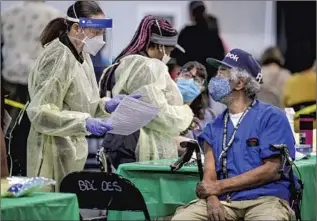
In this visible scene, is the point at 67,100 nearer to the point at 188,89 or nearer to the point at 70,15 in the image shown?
the point at 70,15

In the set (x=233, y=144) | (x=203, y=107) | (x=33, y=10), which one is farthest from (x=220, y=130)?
(x=33, y=10)

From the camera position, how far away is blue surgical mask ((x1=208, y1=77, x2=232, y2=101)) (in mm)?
5293

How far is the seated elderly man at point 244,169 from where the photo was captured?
5.06 m

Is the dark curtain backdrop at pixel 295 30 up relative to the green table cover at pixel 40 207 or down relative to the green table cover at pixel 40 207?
down

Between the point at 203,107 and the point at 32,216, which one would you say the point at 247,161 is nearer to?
the point at 32,216

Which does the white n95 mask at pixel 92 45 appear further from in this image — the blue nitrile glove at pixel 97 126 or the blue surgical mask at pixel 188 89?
the blue surgical mask at pixel 188 89

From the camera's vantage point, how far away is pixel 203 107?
7.09 meters

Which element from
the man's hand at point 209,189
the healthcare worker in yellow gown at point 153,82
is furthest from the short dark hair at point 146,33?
the man's hand at point 209,189

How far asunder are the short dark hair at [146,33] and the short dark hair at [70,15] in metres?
0.55

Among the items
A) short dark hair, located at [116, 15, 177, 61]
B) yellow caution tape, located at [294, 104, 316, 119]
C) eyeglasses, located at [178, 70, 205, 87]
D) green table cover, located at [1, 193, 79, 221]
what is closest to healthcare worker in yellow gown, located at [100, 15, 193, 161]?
short dark hair, located at [116, 15, 177, 61]

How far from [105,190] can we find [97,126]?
370mm

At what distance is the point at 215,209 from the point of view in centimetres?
508

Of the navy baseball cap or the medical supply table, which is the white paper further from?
the navy baseball cap

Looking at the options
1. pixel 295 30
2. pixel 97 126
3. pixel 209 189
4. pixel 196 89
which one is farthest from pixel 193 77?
pixel 295 30
